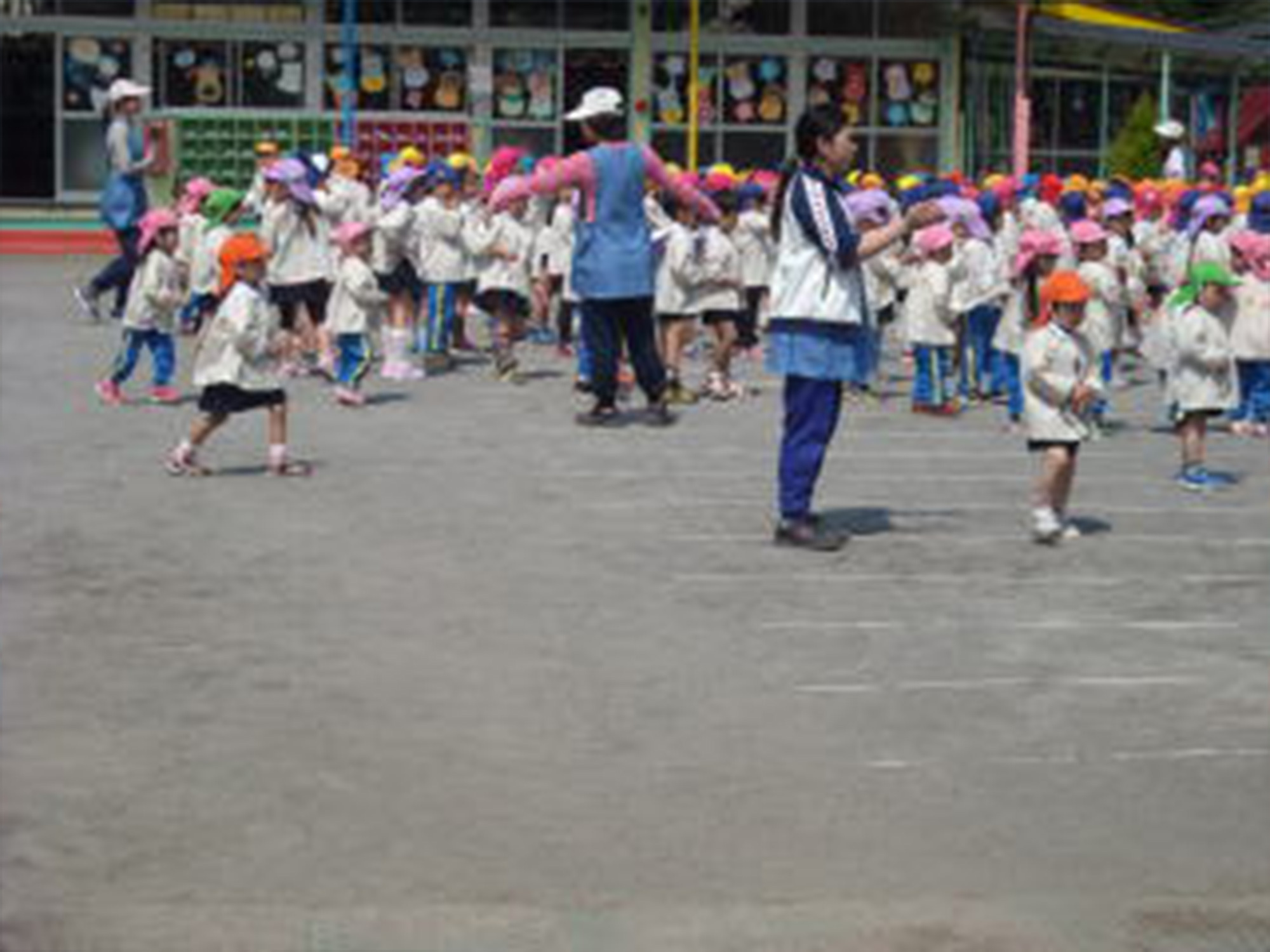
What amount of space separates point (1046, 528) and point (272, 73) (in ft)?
81.0

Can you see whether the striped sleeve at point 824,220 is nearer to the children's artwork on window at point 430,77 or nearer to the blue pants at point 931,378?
the blue pants at point 931,378

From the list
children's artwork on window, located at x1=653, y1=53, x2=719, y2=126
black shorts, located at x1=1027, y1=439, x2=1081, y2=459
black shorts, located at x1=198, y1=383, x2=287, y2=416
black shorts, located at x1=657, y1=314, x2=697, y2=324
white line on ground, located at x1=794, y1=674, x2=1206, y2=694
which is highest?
children's artwork on window, located at x1=653, y1=53, x2=719, y2=126

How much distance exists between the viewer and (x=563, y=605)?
10508 millimetres

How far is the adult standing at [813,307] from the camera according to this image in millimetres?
12086

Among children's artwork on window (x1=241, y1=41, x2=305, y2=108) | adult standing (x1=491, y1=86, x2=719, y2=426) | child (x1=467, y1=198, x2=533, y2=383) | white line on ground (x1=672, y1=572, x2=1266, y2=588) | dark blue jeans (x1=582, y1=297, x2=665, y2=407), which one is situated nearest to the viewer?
white line on ground (x1=672, y1=572, x2=1266, y2=588)

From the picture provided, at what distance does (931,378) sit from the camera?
58.3ft

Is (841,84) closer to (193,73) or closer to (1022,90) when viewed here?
(1022,90)

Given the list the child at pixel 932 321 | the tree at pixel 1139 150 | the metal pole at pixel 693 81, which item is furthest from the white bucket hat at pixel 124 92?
the tree at pixel 1139 150

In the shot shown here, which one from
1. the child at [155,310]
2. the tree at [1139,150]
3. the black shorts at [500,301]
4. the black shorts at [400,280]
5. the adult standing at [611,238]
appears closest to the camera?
the adult standing at [611,238]

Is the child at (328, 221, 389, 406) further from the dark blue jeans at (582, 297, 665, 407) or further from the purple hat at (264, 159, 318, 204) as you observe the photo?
the dark blue jeans at (582, 297, 665, 407)

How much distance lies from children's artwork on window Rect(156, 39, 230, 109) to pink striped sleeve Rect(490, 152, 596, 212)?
19.7 m

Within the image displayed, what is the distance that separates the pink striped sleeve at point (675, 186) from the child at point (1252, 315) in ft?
11.5

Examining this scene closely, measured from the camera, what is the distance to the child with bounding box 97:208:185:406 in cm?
1684

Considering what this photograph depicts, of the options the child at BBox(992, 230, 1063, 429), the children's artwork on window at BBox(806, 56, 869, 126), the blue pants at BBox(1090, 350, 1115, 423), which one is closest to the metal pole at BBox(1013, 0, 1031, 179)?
the children's artwork on window at BBox(806, 56, 869, 126)
